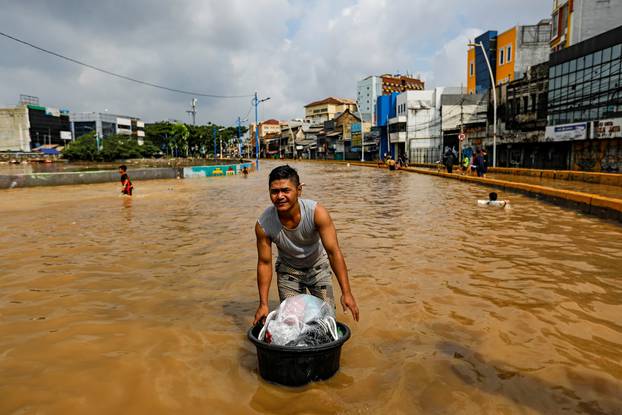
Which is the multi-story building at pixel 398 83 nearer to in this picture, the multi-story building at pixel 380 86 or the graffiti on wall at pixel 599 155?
the multi-story building at pixel 380 86

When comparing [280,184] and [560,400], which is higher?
[280,184]

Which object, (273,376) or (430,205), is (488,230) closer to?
(430,205)

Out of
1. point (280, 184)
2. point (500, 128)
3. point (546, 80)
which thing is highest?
point (546, 80)

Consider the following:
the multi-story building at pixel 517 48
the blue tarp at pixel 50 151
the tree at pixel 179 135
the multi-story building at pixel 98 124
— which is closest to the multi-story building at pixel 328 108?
the tree at pixel 179 135

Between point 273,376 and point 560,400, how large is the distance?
1987 mm

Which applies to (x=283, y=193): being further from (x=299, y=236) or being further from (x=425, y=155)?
(x=425, y=155)

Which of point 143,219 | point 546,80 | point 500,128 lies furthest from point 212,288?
point 500,128

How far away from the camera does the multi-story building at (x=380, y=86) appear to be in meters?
111

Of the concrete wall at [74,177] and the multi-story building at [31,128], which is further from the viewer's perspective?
the multi-story building at [31,128]

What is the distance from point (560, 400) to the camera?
9.47 feet

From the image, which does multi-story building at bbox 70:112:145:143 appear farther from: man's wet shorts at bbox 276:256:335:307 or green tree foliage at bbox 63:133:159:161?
man's wet shorts at bbox 276:256:335:307

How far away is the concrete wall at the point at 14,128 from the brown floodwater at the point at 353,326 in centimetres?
10391

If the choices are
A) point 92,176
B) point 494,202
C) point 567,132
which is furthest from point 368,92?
point 494,202

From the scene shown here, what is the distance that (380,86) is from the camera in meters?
111
